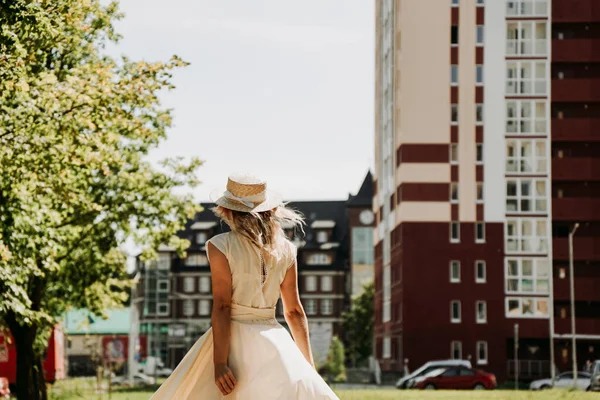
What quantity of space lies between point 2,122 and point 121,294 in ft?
63.3

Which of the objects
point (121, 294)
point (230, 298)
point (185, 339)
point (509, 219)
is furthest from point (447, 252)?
point (230, 298)

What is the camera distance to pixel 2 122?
19.9 m

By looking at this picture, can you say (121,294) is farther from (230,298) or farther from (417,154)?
(417,154)

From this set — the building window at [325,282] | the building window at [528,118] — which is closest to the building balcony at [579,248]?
the building window at [528,118]

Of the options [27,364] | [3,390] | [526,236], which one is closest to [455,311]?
[526,236]

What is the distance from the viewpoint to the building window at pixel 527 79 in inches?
3538

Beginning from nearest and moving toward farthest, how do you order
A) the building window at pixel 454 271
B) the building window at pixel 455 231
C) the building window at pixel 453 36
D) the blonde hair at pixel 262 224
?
the blonde hair at pixel 262 224 → the building window at pixel 454 271 → the building window at pixel 453 36 → the building window at pixel 455 231

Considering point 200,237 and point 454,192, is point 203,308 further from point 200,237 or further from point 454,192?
point 454,192

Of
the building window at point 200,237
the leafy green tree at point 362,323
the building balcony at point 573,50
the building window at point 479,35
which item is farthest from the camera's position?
the building window at point 200,237

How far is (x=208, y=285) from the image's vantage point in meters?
150

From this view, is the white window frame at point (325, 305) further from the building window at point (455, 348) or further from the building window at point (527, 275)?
the building window at point (455, 348)

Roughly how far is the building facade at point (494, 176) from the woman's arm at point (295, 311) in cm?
8111

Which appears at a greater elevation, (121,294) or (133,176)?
(133,176)

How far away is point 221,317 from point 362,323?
123250mm
